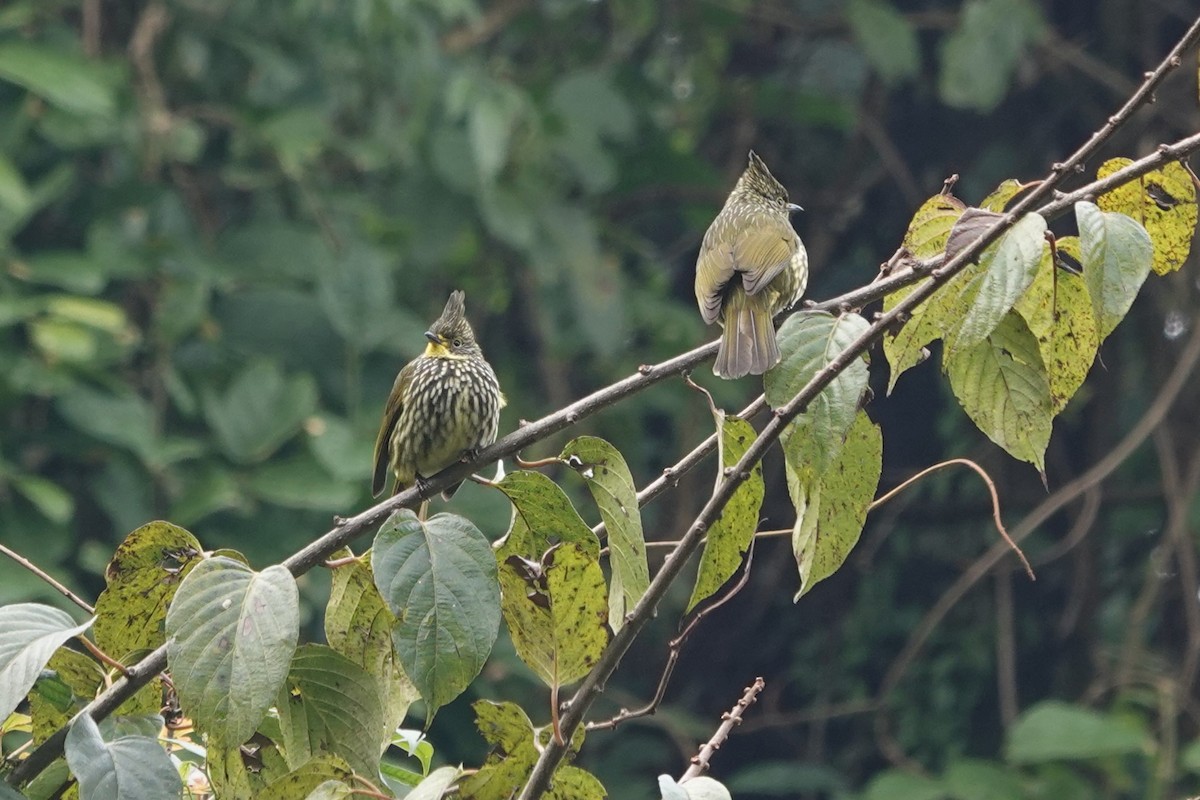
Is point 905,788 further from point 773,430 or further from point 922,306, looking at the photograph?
point 773,430

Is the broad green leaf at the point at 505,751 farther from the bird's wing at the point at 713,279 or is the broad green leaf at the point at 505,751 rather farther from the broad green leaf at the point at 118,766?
the bird's wing at the point at 713,279

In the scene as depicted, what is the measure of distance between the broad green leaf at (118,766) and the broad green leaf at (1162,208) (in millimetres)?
1138

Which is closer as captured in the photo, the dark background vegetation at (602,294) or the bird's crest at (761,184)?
the bird's crest at (761,184)

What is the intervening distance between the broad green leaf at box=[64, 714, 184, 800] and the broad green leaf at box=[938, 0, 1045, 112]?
492 cm

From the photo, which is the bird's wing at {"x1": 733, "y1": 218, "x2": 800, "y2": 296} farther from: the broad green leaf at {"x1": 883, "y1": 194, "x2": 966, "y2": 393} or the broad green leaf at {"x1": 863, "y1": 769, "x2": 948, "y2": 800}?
the broad green leaf at {"x1": 863, "y1": 769, "x2": 948, "y2": 800}

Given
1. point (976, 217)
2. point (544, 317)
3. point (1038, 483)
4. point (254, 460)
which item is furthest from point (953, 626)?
point (976, 217)

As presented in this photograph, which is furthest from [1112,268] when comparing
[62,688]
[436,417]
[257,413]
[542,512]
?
[257,413]

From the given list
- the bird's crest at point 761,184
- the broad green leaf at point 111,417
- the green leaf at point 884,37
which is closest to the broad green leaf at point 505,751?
the bird's crest at point 761,184

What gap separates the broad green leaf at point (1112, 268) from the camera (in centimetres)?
161

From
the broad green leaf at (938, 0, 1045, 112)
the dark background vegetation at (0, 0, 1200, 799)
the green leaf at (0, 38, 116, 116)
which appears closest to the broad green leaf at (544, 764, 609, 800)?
the dark background vegetation at (0, 0, 1200, 799)

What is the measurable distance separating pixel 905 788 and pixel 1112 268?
4321 millimetres

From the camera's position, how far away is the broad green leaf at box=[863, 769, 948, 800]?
219 inches

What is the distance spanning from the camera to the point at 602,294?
593 centimetres

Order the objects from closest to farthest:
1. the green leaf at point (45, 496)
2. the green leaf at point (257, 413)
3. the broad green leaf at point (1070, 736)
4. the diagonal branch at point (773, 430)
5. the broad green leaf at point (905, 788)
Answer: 1. the diagonal branch at point (773, 430)
2. the green leaf at point (45, 496)
3. the green leaf at point (257, 413)
4. the broad green leaf at point (1070, 736)
5. the broad green leaf at point (905, 788)
